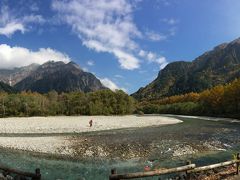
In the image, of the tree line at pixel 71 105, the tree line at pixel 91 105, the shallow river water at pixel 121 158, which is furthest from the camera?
the tree line at pixel 71 105

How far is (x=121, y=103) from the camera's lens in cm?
17875

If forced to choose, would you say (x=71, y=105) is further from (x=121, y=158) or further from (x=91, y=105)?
(x=121, y=158)

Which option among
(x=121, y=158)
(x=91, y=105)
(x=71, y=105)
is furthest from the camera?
(x=71, y=105)

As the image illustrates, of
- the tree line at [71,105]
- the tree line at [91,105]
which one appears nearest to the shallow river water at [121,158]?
the tree line at [91,105]

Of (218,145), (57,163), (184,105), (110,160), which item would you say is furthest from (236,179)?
(184,105)

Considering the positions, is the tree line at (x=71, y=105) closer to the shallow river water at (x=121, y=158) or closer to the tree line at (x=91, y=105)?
the tree line at (x=91, y=105)

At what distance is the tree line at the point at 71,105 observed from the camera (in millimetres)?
166750

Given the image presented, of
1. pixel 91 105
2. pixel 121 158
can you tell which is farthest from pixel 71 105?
pixel 121 158

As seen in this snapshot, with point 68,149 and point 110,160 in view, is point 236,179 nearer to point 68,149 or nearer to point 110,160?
point 110,160

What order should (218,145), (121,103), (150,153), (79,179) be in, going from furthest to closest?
1. (121,103)
2. (218,145)
3. (150,153)
4. (79,179)

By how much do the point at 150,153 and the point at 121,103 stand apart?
465 ft

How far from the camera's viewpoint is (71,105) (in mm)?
178625

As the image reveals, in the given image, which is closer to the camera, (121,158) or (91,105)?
(121,158)

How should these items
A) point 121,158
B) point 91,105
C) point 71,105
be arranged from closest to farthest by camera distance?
point 121,158 < point 91,105 < point 71,105
